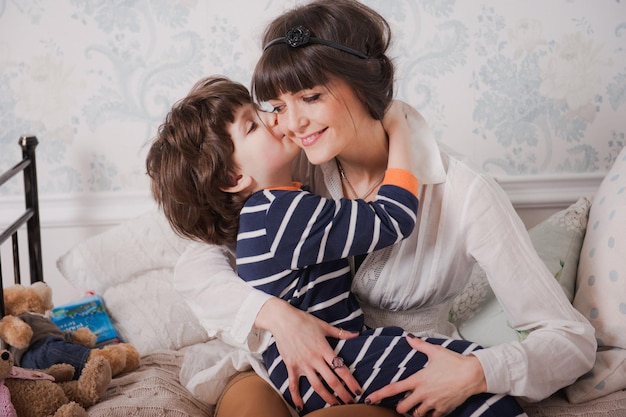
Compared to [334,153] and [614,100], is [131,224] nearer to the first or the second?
[334,153]

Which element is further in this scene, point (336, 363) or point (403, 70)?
point (403, 70)

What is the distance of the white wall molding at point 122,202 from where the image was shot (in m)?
2.58

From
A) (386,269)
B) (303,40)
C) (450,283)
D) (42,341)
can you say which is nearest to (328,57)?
(303,40)

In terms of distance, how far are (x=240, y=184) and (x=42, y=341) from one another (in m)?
0.75

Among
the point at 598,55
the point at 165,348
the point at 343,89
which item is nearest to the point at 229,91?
the point at 343,89

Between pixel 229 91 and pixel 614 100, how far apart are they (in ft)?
4.94

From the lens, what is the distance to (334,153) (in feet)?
5.28

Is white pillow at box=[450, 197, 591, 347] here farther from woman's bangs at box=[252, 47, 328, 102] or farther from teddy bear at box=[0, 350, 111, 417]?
teddy bear at box=[0, 350, 111, 417]

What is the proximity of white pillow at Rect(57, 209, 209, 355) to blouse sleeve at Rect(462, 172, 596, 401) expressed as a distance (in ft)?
3.31

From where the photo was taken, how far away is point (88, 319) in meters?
2.22

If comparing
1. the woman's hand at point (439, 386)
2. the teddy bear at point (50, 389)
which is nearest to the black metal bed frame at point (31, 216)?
the teddy bear at point (50, 389)

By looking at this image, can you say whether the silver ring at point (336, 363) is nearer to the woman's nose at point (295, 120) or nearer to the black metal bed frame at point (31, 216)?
the woman's nose at point (295, 120)

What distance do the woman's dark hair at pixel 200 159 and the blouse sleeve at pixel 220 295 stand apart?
8 centimetres

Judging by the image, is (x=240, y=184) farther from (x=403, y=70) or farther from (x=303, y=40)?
(x=403, y=70)
